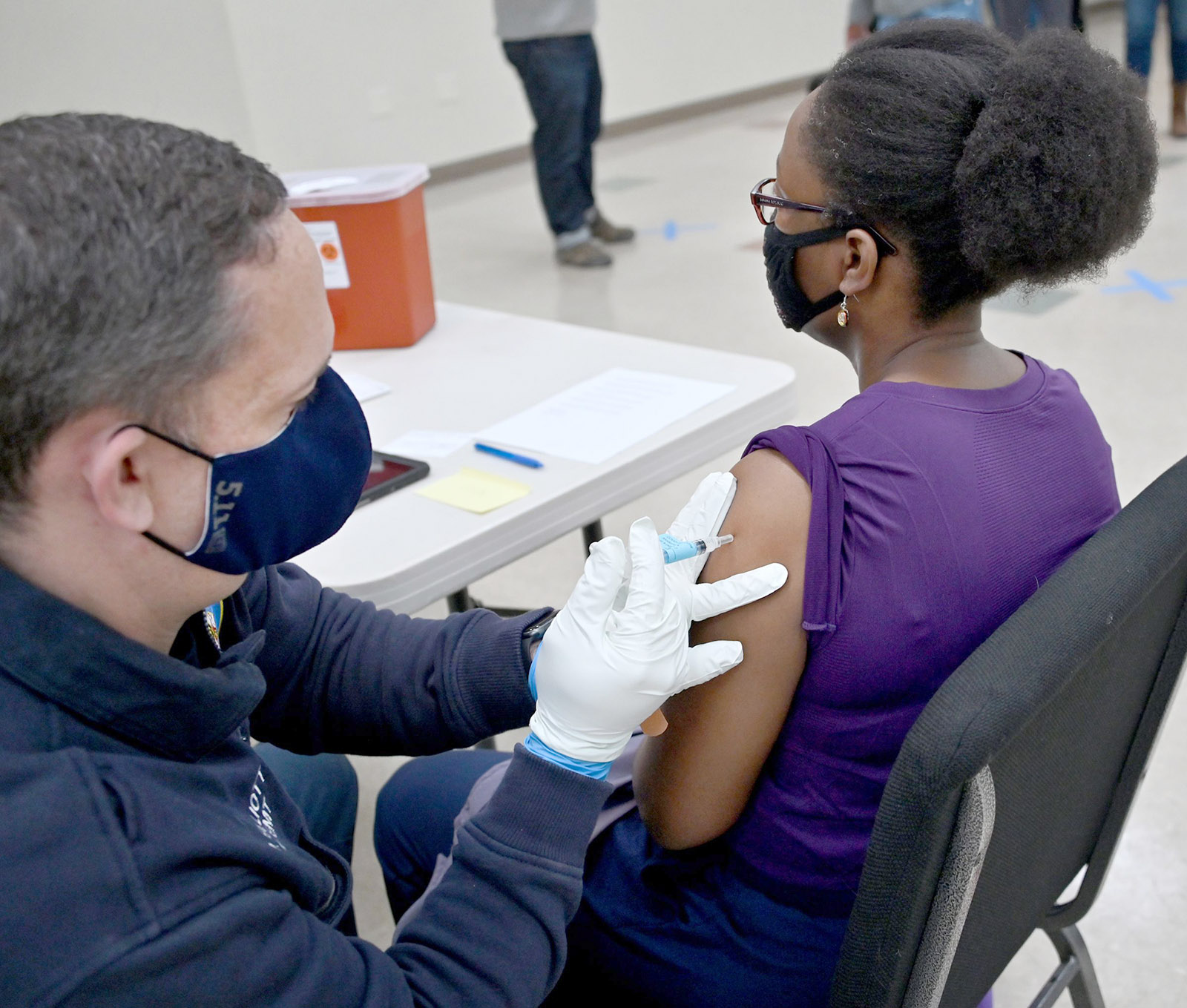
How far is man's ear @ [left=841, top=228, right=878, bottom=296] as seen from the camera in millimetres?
958

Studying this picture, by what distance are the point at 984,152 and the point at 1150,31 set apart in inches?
202

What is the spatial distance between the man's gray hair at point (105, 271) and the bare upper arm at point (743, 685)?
41 cm

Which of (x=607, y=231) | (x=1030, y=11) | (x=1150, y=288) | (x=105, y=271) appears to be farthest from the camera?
(x=1030, y=11)

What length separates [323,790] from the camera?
124cm

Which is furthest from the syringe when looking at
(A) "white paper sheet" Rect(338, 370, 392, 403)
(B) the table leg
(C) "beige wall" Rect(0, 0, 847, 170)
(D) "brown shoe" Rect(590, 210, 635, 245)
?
(D) "brown shoe" Rect(590, 210, 635, 245)

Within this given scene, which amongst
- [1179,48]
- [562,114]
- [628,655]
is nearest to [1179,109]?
[1179,48]

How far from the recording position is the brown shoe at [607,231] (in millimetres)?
4734

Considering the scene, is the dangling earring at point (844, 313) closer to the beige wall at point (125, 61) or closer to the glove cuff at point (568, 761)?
the glove cuff at point (568, 761)

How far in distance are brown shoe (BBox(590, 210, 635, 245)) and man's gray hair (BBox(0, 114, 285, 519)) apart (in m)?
4.23

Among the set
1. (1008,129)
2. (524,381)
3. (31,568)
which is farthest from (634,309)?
(31,568)

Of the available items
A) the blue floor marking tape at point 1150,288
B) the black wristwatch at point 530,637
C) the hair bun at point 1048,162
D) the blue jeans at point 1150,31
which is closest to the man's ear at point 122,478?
the black wristwatch at point 530,637

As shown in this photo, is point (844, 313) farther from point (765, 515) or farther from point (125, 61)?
point (125, 61)

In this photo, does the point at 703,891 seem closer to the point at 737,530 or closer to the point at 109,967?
the point at 737,530

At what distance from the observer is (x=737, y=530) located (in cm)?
85
